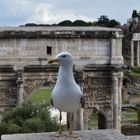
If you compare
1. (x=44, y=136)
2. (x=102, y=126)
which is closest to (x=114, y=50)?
(x=102, y=126)

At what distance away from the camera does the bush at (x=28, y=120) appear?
16.6m

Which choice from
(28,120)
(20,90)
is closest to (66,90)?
(28,120)

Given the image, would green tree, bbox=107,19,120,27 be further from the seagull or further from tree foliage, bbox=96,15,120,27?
the seagull

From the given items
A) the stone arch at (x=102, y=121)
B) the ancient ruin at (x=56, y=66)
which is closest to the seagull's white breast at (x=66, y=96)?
the ancient ruin at (x=56, y=66)

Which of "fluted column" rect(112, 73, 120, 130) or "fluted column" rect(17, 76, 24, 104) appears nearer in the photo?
"fluted column" rect(17, 76, 24, 104)

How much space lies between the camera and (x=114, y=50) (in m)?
20.4

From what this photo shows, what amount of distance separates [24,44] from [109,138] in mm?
13515

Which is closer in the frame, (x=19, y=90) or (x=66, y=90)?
(x=66, y=90)

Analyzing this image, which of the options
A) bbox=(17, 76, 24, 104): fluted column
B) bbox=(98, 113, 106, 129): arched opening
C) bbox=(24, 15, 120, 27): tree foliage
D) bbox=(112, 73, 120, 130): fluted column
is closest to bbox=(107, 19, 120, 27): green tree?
bbox=(24, 15, 120, 27): tree foliage

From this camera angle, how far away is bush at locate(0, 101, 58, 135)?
16616mm

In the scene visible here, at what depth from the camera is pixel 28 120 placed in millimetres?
16859

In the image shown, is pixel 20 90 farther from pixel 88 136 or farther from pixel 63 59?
pixel 63 59

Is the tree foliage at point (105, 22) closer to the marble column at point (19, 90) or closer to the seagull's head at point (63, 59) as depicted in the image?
the marble column at point (19, 90)

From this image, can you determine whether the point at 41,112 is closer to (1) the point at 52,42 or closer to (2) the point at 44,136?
(1) the point at 52,42
